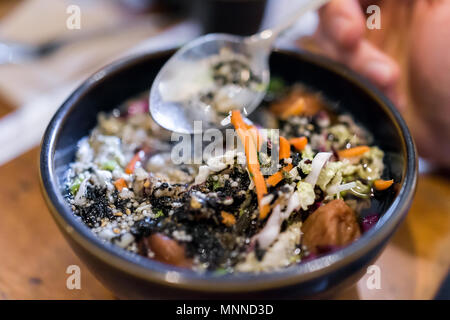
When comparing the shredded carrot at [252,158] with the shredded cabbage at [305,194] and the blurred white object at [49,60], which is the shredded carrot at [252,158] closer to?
the shredded cabbage at [305,194]

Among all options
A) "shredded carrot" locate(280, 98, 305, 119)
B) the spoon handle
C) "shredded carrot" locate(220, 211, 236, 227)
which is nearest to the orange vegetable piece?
"shredded carrot" locate(280, 98, 305, 119)

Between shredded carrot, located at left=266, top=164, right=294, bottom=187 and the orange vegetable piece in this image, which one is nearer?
shredded carrot, located at left=266, top=164, right=294, bottom=187

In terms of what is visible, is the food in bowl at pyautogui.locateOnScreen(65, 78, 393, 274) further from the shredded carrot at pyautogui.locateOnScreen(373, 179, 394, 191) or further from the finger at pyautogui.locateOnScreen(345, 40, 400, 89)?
the finger at pyautogui.locateOnScreen(345, 40, 400, 89)

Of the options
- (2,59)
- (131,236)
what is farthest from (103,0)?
(131,236)

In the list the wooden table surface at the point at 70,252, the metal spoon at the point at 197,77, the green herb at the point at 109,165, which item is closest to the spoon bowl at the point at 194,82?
the metal spoon at the point at 197,77

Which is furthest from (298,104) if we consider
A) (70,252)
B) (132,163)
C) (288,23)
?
(70,252)

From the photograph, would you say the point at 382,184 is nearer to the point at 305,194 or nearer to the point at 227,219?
the point at 305,194

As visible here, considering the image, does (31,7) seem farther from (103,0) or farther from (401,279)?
(401,279)
